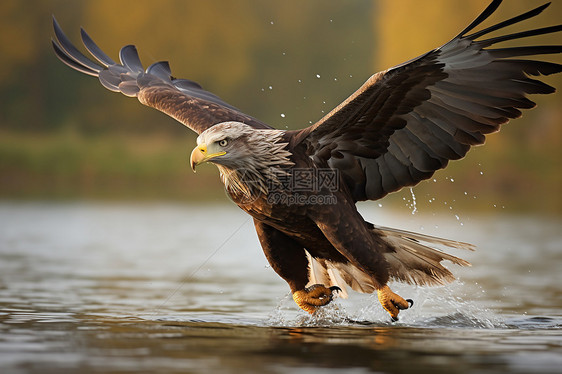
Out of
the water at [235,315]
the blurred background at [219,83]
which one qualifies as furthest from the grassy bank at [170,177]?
the water at [235,315]

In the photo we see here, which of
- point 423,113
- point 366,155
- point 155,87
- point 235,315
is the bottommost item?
point 235,315

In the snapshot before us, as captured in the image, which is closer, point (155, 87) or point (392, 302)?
point (392, 302)

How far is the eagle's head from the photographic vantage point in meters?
6.70

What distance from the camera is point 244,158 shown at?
676 centimetres

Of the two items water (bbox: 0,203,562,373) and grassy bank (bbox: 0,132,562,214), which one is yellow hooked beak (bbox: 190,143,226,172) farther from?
grassy bank (bbox: 0,132,562,214)

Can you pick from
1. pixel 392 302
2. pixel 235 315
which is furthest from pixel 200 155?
pixel 392 302

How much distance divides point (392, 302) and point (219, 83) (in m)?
40.7

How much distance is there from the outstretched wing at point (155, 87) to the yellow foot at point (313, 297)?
134 cm

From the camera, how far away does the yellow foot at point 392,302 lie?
7117mm

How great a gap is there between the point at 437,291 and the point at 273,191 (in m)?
2.26

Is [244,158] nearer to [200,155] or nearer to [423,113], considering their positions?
[200,155]

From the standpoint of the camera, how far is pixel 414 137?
7.21 m

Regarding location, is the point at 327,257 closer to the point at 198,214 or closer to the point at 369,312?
the point at 369,312

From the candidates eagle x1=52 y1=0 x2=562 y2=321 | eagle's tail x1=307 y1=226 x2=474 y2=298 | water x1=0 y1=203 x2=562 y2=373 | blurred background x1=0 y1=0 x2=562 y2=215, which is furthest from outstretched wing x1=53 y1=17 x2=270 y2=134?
blurred background x1=0 y1=0 x2=562 y2=215
